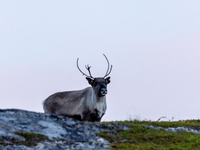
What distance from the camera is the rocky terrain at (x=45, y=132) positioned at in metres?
9.66

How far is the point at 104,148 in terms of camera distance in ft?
32.2

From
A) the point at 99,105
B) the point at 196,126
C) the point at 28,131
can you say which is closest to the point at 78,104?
the point at 99,105

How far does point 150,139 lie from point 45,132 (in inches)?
117

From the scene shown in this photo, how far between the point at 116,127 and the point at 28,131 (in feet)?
8.88

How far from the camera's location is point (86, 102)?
1762 cm

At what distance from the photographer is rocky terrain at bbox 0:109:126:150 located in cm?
966

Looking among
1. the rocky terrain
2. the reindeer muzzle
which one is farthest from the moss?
the reindeer muzzle

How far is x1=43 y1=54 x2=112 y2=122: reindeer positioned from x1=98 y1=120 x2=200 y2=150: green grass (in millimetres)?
5513

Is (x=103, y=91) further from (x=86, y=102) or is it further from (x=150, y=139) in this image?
(x=150, y=139)

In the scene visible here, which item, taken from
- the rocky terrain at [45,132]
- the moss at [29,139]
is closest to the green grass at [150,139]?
the rocky terrain at [45,132]

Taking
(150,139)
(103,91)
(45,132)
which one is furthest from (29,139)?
(103,91)

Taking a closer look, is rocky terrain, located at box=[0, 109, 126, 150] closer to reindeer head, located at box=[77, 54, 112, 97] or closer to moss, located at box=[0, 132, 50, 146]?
moss, located at box=[0, 132, 50, 146]

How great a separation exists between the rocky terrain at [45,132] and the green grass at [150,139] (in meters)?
0.33

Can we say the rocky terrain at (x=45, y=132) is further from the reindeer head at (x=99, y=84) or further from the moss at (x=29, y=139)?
the reindeer head at (x=99, y=84)
